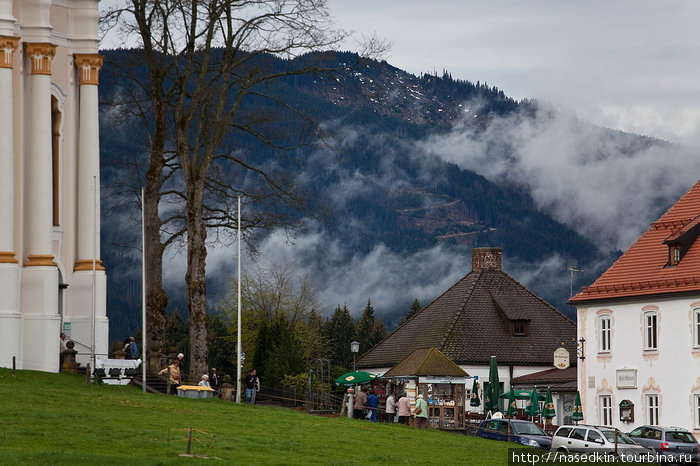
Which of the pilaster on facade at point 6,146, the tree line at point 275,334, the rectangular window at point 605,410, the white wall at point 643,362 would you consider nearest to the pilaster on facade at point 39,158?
the pilaster on facade at point 6,146

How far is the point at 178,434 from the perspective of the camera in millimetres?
31844

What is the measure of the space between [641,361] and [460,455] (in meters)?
28.9

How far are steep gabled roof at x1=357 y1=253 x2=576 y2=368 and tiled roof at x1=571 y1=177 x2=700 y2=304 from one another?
15.2 m

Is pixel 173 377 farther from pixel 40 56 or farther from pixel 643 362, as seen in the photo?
pixel 643 362

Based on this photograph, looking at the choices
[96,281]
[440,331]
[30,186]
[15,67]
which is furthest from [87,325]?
[440,331]

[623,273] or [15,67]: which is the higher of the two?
[15,67]

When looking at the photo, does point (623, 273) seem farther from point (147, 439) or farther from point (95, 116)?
point (147, 439)

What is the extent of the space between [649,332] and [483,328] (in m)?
20.9

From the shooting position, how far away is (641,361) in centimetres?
6184

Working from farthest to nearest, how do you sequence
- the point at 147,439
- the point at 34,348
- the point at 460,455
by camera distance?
the point at 34,348 → the point at 460,455 → the point at 147,439

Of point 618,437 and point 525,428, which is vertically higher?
point 525,428

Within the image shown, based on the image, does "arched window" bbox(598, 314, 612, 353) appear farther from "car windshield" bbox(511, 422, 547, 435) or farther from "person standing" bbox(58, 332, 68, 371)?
"person standing" bbox(58, 332, 68, 371)

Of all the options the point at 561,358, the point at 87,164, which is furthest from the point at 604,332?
the point at 87,164

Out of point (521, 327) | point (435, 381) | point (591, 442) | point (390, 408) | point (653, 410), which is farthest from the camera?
point (521, 327)
